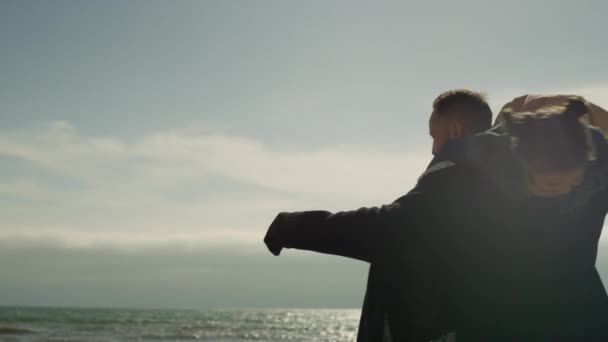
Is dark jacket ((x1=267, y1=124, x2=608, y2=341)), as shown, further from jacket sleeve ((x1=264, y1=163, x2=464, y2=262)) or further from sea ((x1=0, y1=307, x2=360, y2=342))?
sea ((x1=0, y1=307, x2=360, y2=342))

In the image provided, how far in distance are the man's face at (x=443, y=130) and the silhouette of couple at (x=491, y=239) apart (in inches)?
4.9

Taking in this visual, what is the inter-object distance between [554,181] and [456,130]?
0.34 metres

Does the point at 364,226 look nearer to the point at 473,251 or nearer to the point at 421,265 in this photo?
the point at 421,265

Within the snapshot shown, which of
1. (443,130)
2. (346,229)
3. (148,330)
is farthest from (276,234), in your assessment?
(148,330)

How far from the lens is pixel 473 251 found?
4.38 ft

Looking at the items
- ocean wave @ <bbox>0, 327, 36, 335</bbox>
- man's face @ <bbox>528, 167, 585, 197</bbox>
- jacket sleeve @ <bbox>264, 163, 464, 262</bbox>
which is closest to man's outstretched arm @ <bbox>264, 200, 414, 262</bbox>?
jacket sleeve @ <bbox>264, 163, 464, 262</bbox>

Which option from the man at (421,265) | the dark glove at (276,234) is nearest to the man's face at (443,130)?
the man at (421,265)

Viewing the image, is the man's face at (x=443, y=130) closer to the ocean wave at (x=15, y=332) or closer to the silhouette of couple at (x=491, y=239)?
the silhouette of couple at (x=491, y=239)

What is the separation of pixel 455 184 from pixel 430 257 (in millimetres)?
164

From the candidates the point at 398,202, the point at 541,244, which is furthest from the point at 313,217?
the point at 541,244

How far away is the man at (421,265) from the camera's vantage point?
1.30 meters

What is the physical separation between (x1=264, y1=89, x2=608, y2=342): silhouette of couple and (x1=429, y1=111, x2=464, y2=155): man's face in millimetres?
124

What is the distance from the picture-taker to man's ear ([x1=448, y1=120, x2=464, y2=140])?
A: 1593 mm

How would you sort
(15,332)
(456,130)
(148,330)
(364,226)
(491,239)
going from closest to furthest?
(364,226), (491,239), (456,130), (15,332), (148,330)
